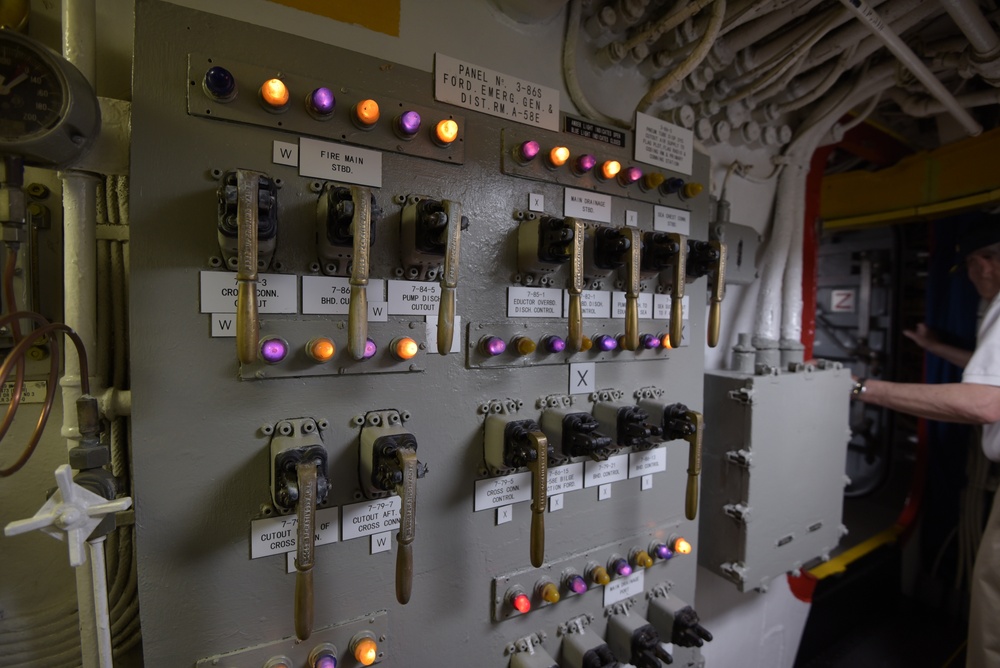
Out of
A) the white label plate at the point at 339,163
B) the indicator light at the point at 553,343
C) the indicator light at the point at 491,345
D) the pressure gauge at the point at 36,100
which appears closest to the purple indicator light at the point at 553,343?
the indicator light at the point at 553,343

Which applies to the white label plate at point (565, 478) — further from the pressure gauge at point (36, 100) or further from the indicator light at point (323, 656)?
the pressure gauge at point (36, 100)

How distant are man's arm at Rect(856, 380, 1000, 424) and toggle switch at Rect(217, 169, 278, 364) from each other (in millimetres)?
2041

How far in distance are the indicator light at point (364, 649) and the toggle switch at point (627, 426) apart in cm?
67

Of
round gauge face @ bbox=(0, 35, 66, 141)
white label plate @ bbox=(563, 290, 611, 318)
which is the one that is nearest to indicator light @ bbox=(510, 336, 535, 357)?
white label plate @ bbox=(563, 290, 611, 318)

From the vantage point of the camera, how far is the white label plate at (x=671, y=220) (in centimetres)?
120

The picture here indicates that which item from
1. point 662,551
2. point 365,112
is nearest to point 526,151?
point 365,112

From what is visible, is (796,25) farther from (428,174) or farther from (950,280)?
(950,280)

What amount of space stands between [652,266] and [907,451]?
9.40 feet

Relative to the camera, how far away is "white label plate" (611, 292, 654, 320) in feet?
3.74

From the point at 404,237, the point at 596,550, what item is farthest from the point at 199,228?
the point at 596,550

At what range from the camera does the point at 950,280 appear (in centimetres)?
234

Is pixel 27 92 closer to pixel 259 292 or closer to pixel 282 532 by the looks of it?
pixel 259 292

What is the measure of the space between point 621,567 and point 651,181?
105cm

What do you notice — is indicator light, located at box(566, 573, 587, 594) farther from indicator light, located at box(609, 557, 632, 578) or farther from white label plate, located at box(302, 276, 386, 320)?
white label plate, located at box(302, 276, 386, 320)
